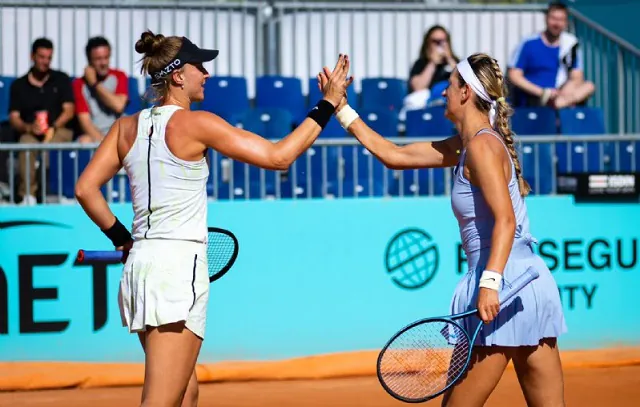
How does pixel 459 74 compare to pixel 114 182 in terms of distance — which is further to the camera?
pixel 114 182

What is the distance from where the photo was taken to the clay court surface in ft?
25.7

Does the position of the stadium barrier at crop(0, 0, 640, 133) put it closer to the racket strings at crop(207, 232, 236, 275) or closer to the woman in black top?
the woman in black top

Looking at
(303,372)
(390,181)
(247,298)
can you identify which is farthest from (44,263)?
(390,181)

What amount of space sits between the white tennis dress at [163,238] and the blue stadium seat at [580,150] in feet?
18.8

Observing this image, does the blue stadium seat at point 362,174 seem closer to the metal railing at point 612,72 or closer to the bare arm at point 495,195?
the metal railing at point 612,72

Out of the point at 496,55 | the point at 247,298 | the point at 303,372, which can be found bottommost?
the point at 303,372

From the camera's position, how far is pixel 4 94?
1066 cm

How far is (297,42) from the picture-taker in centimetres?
1213

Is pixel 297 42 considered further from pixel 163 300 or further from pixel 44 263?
pixel 163 300

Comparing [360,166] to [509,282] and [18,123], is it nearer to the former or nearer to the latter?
[18,123]

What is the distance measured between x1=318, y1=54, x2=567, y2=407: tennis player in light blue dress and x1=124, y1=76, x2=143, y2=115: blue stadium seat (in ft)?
19.1

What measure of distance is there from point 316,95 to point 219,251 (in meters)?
6.31

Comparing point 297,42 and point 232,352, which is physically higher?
point 297,42

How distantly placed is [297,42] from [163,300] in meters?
8.03
